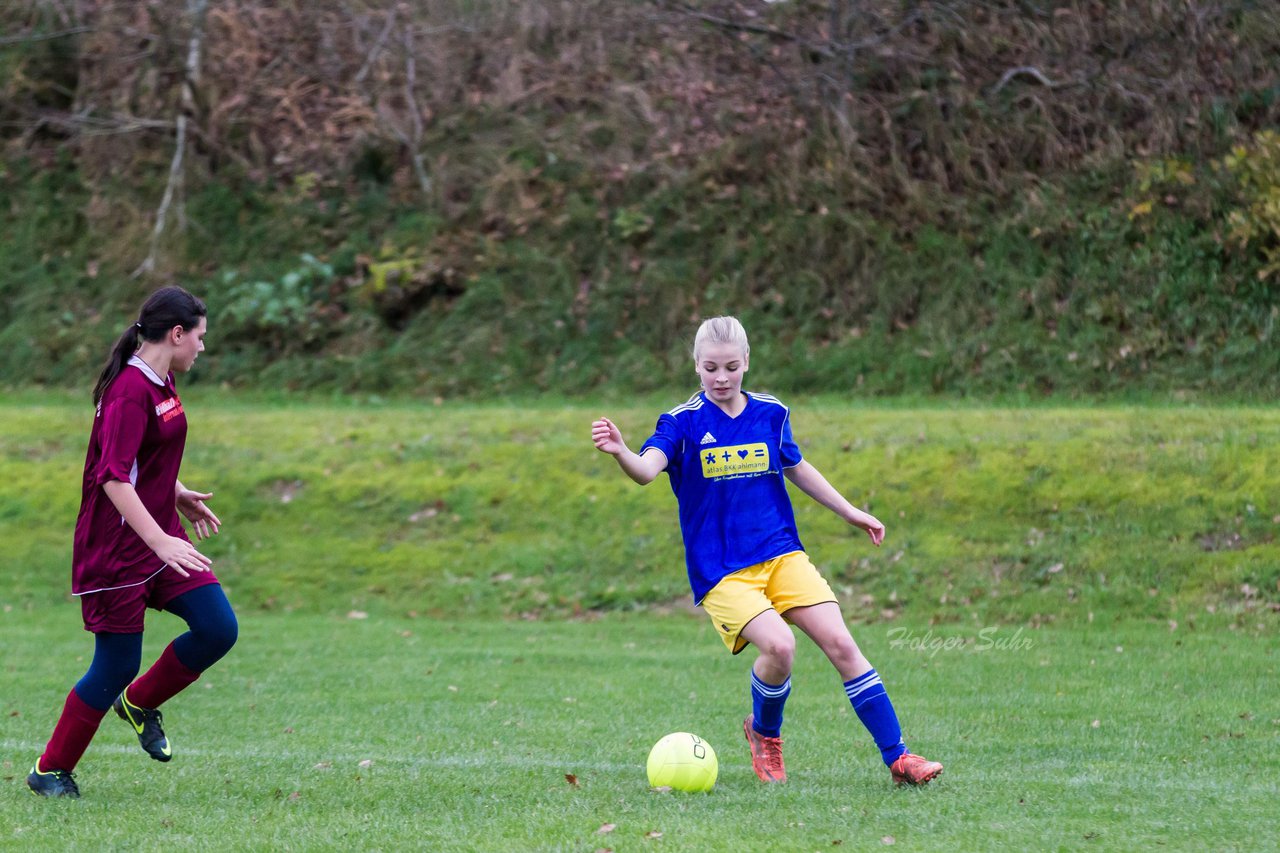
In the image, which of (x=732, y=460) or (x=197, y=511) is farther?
(x=197, y=511)

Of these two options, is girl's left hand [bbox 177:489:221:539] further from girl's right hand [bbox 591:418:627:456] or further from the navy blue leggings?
girl's right hand [bbox 591:418:627:456]

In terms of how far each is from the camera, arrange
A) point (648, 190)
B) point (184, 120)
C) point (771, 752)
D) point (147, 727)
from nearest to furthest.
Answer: point (147, 727) → point (771, 752) → point (648, 190) → point (184, 120)

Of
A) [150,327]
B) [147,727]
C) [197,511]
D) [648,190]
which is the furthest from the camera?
[648,190]

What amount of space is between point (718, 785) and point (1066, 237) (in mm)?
14506

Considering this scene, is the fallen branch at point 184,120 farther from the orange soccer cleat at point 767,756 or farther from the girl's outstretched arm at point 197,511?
the orange soccer cleat at point 767,756


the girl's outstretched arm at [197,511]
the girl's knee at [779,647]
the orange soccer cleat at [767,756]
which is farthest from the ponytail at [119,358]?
the orange soccer cleat at [767,756]

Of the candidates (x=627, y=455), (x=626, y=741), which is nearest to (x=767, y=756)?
(x=626, y=741)

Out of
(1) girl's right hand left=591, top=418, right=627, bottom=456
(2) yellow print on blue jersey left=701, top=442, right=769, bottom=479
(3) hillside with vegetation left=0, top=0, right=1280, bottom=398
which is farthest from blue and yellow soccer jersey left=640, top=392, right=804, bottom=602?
(3) hillside with vegetation left=0, top=0, right=1280, bottom=398

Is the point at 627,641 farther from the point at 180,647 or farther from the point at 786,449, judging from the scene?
the point at 180,647

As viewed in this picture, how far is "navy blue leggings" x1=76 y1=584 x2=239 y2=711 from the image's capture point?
220 inches

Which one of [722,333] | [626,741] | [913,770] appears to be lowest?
[626,741]

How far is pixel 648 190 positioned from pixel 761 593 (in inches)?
653

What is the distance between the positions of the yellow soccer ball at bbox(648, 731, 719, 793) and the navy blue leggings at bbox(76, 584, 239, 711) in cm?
184

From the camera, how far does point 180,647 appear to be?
18.7ft
